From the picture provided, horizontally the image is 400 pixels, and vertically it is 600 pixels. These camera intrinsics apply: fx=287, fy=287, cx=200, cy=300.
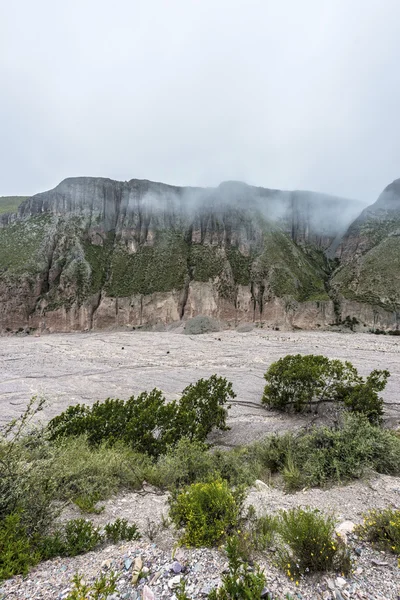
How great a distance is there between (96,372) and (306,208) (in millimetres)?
93320

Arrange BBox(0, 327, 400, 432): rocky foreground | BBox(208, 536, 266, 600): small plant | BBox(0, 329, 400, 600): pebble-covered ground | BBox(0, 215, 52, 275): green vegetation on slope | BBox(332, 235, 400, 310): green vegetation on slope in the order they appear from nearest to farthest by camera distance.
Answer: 1. BBox(208, 536, 266, 600): small plant
2. BBox(0, 329, 400, 600): pebble-covered ground
3. BBox(0, 327, 400, 432): rocky foreground
4. BBox(332, 235, 400, 310): green vegetation on slope
5. BBox(0, 215, 52, 275): green vegetation on slope

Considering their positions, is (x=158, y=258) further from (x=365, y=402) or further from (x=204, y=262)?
(x=365, y=402)

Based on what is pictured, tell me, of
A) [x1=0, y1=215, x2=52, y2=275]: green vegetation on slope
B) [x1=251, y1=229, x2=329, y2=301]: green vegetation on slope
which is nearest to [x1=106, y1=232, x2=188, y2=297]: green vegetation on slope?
[x1=0, y1=215, x2=52, y2=275]: green vegetation on slope

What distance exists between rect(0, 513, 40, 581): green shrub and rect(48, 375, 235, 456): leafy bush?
17.9ft

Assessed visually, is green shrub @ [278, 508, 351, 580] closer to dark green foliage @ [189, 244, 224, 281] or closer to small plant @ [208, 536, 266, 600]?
small plant @ [208, 536, 266, 600]

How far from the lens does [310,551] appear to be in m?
3.37

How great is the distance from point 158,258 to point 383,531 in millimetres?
72726

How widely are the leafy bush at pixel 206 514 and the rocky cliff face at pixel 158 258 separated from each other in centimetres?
6006

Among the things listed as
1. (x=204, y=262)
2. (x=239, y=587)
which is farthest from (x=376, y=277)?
(x=239, y=587)

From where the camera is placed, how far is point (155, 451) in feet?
32.3

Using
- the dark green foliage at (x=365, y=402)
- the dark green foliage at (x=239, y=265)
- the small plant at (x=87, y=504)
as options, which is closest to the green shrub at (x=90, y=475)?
the small plant at (x=87, y=504)

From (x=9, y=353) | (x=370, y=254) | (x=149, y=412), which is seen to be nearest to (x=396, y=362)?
(x=149, y=412)

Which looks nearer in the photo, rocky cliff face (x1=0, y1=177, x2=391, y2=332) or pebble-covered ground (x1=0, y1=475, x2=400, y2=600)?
pebble-covered ground (x1=0, y1=475, x2=400, y2=600)

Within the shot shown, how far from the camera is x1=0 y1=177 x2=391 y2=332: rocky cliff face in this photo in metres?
64.4
